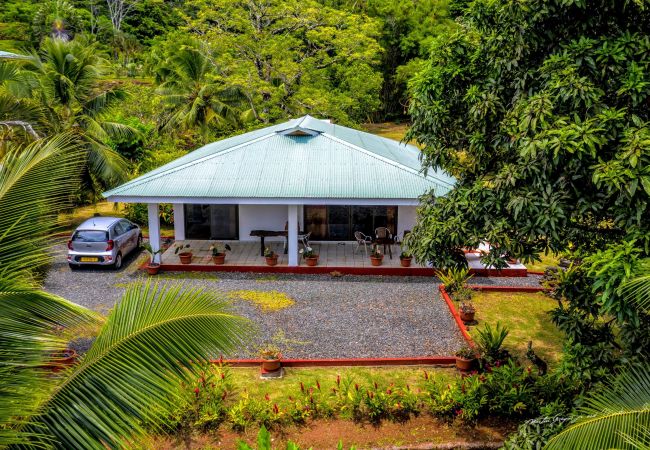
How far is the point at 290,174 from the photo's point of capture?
19.5 metres

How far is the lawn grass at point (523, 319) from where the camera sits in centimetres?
1346

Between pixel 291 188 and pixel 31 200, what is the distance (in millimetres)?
13695

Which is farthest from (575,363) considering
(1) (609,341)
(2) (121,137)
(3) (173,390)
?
(2) (121,137)

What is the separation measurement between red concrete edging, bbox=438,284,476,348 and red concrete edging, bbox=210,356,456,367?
1.12 meters

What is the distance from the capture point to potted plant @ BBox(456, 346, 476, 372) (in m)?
12.2

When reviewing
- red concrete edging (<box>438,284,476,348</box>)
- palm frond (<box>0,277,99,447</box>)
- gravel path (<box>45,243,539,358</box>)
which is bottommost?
gravel path (<box>45,243,539,358</box>)

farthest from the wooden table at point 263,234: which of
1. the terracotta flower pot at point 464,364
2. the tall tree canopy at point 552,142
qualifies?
the tall tree canopy at point 552,142

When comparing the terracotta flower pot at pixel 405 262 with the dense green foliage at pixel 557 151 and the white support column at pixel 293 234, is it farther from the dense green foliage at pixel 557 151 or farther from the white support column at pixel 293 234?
the dense green foliage at pixel 557 151

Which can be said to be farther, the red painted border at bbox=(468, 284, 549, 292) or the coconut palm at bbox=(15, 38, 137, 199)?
the coconut palm at bbox=(15, 38, 137, 199)

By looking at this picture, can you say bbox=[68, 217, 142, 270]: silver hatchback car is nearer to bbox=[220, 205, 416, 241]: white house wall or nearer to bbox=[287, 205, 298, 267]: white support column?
bbox=[220, 205, 416, 241]: white house wall

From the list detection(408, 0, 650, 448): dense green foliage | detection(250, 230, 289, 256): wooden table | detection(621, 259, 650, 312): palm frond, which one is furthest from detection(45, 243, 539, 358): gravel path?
detection(621, 259, 650, 312): palm frond

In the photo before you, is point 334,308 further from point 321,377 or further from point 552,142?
point 552,142

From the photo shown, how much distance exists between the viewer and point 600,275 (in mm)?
6828

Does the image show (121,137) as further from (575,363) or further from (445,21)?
(445,21)
